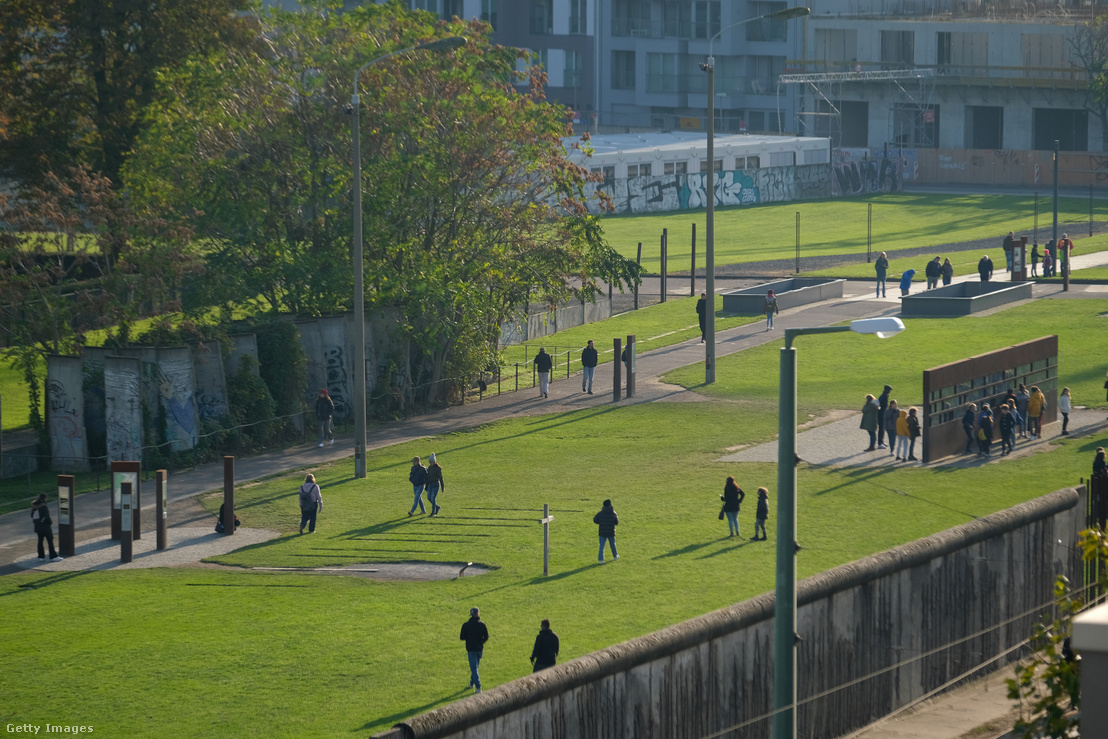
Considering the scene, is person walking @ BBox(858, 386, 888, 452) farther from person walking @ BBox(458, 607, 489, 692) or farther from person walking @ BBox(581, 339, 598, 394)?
person walking @ BBox(458, 607, 489, 692)

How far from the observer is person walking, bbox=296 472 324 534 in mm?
27031

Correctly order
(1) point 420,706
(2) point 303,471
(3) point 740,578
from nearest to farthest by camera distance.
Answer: (1) point 420,706, (3) point 740,578, (2) point 303,471

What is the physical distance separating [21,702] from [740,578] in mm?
10900

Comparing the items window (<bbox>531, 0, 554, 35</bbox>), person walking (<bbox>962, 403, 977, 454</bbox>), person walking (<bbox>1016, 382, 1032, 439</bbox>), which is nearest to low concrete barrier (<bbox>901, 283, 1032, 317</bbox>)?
person walking (<bbox>1016, 382, 1032, 439</bbox>)

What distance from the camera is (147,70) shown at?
150 ft

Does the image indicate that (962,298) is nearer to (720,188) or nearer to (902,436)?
(902,436)

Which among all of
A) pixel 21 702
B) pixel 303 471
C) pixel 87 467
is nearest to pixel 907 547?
pixel 21 702

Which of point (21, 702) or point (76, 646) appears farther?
point (76, 646)

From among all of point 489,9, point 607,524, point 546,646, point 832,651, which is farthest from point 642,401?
point 489,9

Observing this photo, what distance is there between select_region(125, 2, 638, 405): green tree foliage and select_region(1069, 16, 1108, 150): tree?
62749 mm

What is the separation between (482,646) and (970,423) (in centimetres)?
1788

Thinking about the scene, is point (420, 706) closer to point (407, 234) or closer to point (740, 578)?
point (740, 578)

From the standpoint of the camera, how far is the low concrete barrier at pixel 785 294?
2071 inches

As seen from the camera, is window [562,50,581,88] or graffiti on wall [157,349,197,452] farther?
window [562,50,581,88]
